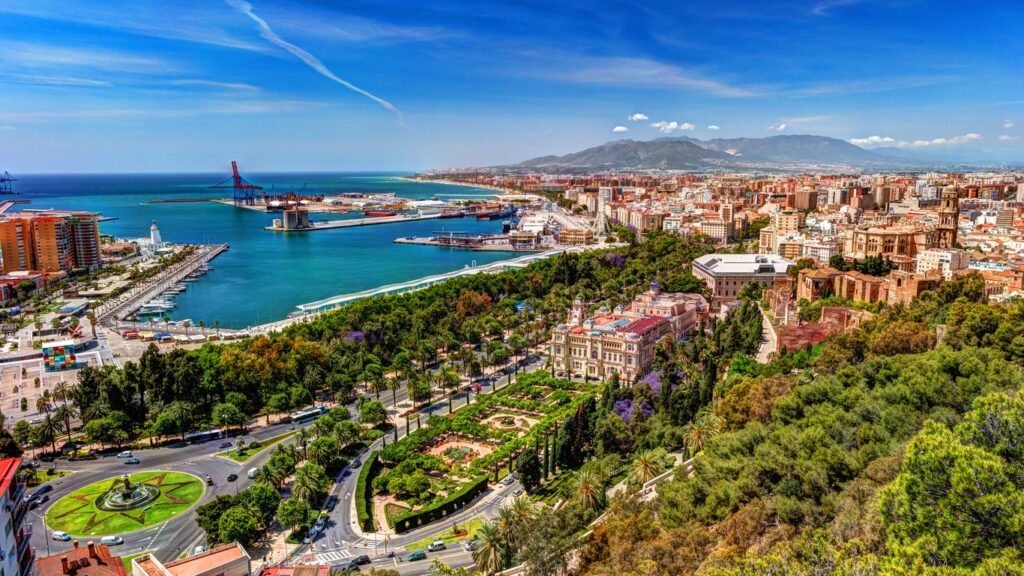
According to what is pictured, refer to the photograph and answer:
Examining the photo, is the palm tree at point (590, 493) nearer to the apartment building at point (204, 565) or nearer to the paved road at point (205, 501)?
the paved road at point (205, 501)

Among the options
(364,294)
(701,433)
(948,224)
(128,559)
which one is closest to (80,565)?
(128,559)

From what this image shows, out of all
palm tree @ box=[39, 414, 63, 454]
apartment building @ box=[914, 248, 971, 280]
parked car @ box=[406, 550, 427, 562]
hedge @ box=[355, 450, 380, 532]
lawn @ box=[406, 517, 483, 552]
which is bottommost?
lawn @ box=[406, 517, 483, 552]

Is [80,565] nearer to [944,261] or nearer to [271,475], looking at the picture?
[271,475]

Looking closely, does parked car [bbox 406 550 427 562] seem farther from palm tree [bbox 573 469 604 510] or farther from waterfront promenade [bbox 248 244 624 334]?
waterfront promenade [bbox 248 244 624 334]

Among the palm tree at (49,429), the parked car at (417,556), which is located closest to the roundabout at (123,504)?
the palm tree at (49,429)

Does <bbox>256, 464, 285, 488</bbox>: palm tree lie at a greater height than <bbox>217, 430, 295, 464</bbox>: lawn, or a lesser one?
greater

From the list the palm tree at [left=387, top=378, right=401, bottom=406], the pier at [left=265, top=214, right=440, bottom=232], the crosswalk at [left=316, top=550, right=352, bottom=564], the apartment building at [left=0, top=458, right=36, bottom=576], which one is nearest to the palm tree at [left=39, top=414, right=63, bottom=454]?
the crosswalk at [left=316, top=550, right=352, bottom=564]
